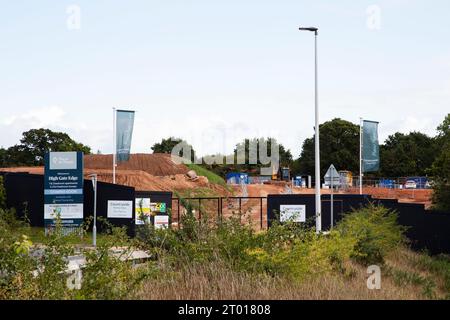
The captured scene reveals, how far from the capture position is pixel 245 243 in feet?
42.8

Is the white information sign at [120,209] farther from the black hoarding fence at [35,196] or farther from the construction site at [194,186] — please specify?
the construction site at [194,186]

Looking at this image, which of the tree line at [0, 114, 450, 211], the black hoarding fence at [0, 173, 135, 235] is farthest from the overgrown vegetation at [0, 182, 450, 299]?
the tree line at [0, 114, 450, 211]

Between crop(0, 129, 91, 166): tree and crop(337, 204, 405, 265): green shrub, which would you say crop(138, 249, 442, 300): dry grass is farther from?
crop(0, 129, 91, 166): tree

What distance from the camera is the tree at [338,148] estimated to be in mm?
100625

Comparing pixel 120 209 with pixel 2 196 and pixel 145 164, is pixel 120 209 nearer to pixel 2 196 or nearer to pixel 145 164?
pixel 2 196

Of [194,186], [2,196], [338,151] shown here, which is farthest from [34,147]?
[2,196]

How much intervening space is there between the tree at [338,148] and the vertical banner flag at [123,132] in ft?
204

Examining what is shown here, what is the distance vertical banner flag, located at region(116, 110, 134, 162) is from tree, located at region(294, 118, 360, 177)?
2443 inches

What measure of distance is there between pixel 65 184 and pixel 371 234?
17.2 meters

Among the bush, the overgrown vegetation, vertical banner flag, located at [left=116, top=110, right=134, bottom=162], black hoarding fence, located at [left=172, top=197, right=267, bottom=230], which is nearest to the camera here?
the bush

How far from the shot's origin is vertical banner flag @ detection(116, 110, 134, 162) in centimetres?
4122

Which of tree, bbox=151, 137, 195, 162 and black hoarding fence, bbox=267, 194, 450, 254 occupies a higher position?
tree, bbox=151, 137, 195, 162
